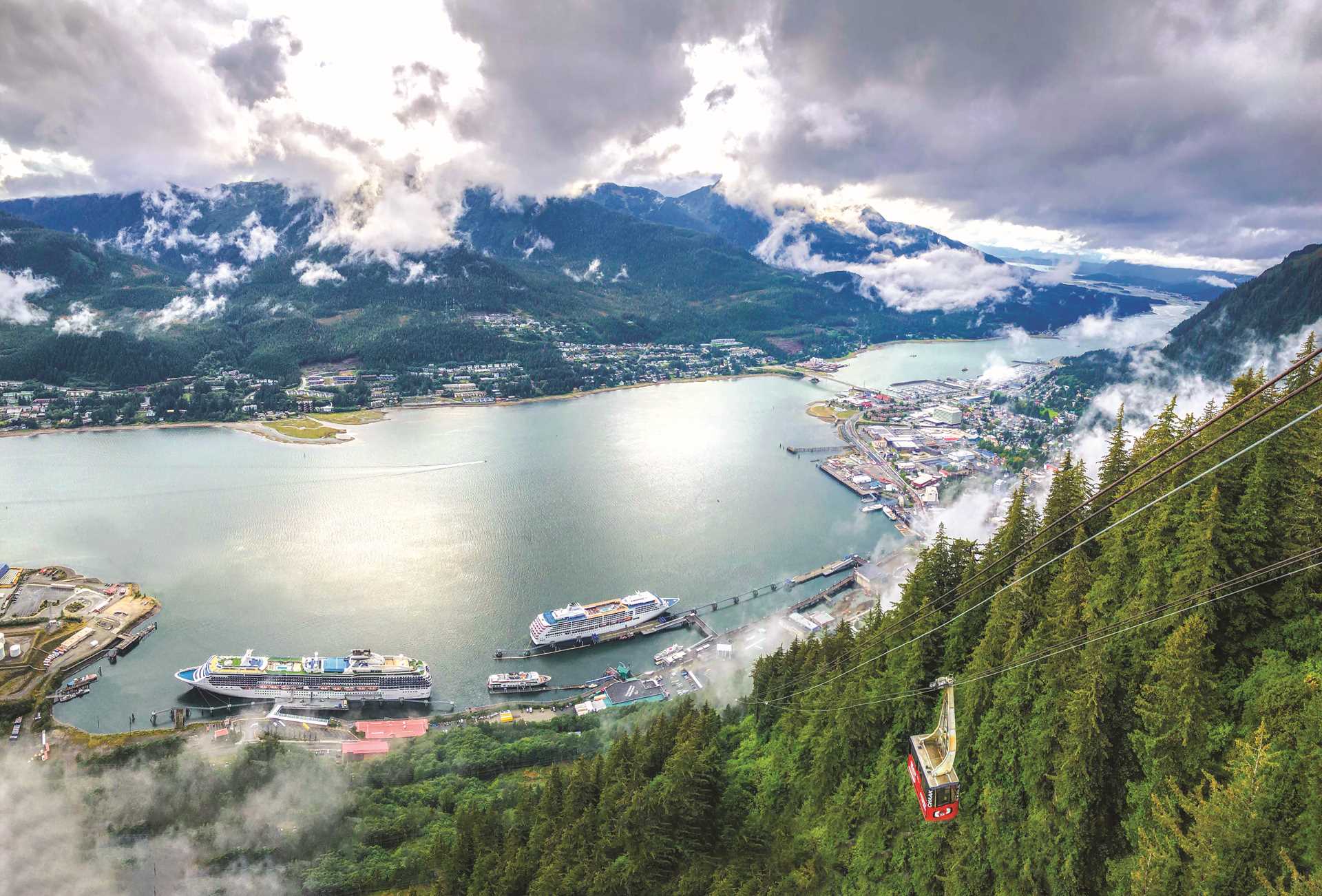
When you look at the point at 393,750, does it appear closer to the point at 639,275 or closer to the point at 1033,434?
the point at 1033,434

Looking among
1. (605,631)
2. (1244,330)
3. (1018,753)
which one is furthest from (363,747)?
(1244,330)

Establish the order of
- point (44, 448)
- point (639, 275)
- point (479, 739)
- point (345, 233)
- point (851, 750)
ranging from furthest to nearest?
point (639, 275), point (345, 233), point (44, 448), point (479, 739), point (851, 750)

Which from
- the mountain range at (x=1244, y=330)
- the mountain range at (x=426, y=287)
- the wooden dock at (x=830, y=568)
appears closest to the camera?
the wooden dock at (x=830, y=568)

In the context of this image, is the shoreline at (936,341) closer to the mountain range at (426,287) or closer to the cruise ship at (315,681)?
the mountain range at (426,287)

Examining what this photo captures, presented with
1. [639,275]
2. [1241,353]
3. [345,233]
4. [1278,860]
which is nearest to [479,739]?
[1278,860]

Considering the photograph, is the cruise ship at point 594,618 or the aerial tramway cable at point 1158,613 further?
the cruise ship at point 594,618

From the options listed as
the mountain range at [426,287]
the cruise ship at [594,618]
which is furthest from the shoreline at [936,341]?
the cruise ship at [594,618]
